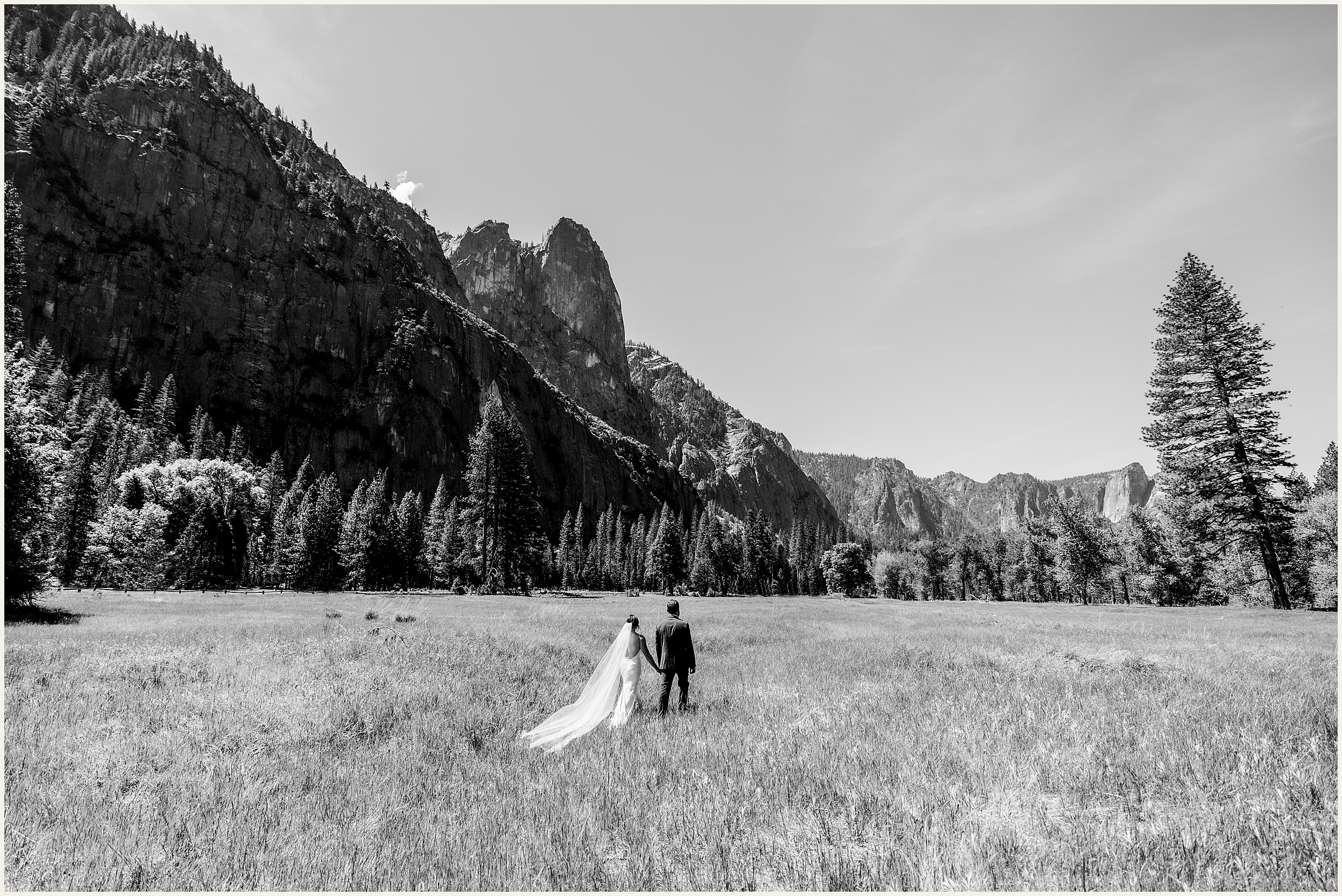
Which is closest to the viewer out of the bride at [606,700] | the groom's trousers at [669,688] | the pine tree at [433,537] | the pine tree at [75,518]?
the bride at [606,700]

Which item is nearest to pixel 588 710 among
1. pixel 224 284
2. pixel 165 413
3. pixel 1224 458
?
pixel 1224 458

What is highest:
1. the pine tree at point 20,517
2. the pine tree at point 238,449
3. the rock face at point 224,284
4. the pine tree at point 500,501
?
the rock face at point 224,284

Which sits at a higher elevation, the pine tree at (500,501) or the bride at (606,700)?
the pine tree at (500,501)

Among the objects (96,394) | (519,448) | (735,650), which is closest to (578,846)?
(735,650)

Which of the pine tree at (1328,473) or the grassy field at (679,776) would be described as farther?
the pine tree at (1328,473)

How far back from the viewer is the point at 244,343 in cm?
15075

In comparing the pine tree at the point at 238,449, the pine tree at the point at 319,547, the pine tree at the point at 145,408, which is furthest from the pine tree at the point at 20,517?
the pine tree at the point at 145,408

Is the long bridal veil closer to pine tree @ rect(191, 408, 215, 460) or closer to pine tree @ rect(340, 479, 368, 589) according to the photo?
pine tree @ rect(340, 479, 368, 589)

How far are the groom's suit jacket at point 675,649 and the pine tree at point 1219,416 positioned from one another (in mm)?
29905

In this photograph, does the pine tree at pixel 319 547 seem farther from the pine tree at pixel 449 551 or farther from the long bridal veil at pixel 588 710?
the long bridal veil at pixel 588 710

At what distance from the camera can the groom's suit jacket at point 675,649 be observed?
34.0 ft

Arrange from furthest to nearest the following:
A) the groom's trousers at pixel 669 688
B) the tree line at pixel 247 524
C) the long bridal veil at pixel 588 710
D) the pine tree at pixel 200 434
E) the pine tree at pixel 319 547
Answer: the pine tree at pixel 200 434 → the pine tree at pixel 319 547 → the tree line at pixel 247 524 → the groom's trousers at pixel 669 688 → the long bridal veil at pixel 588 710

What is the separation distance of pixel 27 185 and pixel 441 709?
201 meters

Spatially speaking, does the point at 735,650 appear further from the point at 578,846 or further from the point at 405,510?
the point at 405,510
